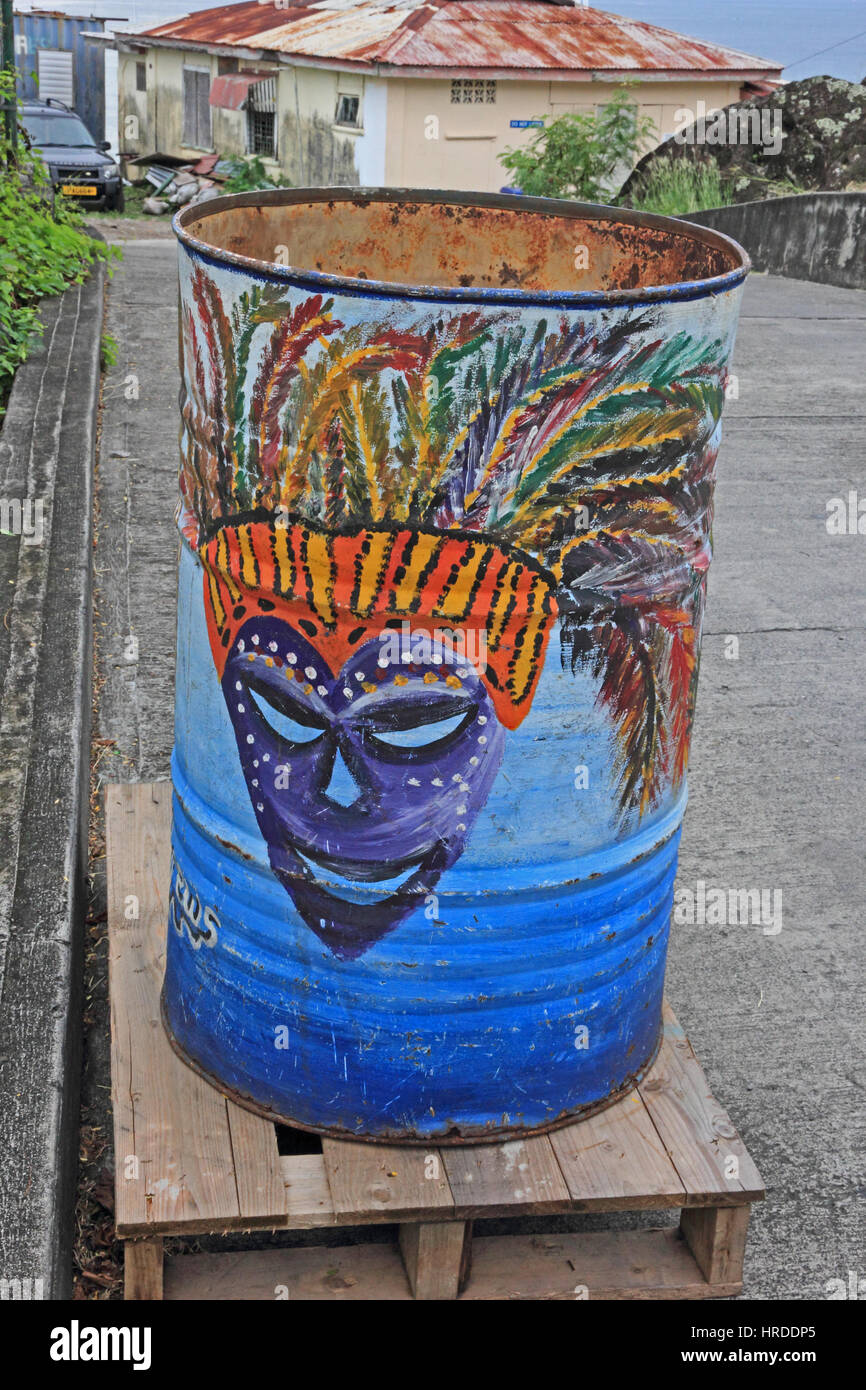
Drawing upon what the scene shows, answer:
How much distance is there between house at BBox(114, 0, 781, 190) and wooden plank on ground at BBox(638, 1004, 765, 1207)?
73.8 feet

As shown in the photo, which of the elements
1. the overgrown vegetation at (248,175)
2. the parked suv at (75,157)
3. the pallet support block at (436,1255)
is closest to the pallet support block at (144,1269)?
the pallet support block at (436,1255)

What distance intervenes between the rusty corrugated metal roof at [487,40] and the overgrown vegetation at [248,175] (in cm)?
216

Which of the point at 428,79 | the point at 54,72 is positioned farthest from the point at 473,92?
the point at 54,72

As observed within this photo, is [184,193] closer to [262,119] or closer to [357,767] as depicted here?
[262,119]

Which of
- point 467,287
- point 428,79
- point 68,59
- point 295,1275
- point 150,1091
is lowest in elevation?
point 295,1275

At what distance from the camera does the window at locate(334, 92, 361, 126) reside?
82.6 ft

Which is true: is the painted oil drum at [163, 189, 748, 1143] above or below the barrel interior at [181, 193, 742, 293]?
below

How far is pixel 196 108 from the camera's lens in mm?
31016

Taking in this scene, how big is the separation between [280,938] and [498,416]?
94cm

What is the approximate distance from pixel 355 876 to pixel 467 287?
961 millimetres

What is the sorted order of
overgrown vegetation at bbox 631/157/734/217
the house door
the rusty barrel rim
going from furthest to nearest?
1. the house door
2. overgrown vegetation at bbox 631/157/734/217
3. the rusty barrel rim

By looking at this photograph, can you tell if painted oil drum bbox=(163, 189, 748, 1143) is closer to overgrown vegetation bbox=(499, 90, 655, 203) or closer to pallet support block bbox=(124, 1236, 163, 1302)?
pallet support block bbox=(124, 1236, 163, 1302)

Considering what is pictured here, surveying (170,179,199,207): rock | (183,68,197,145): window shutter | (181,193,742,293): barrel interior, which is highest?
(183,68,197,145): window shutter

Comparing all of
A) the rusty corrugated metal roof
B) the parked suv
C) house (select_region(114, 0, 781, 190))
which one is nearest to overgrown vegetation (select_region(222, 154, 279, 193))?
house (select_region(114, 0, 781, 190))
